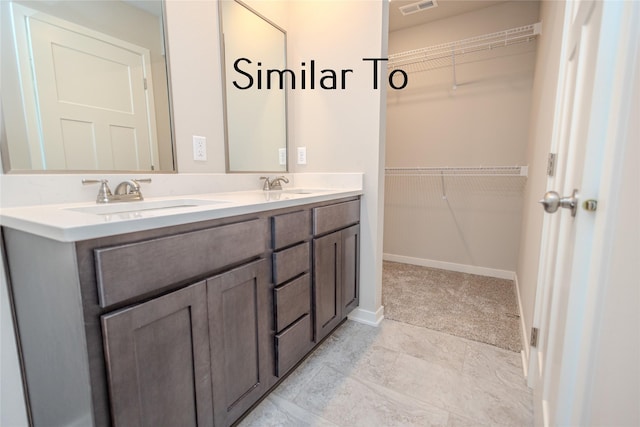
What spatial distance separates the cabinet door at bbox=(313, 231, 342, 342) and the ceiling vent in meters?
2.15

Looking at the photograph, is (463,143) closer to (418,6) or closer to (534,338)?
(418,6)

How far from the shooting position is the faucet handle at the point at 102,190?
111 cm

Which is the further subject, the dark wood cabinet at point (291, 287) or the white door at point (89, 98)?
the dark wood cabinet at point (291, 287)

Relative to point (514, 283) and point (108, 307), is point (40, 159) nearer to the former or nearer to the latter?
point (108, 307)

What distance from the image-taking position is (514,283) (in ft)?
8.57

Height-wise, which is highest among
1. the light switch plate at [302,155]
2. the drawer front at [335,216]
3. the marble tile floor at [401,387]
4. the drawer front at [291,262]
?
the light switch plate at [302,155]

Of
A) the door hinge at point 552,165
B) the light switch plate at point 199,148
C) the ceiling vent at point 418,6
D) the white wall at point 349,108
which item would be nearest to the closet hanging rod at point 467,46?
the ceiling vent at point 418,6

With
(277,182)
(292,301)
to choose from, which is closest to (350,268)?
(292,301)

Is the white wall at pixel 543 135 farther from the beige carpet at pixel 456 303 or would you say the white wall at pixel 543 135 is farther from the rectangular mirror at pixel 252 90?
the rectangular mirror at pixel 252 90

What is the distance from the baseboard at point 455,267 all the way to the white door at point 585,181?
6.44ft

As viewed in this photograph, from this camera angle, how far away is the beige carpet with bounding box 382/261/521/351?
188cm

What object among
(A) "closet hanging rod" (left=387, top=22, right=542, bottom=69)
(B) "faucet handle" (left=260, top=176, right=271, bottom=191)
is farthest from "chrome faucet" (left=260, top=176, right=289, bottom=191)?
(A) "closet hanging rod" (left=387, top=22, right=542, bottom=69)

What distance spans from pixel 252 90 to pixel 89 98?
0.94 m

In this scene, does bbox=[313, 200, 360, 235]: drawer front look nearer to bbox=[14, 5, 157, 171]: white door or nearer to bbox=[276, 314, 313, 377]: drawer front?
bbox=[276, 314, 313, 377]: drawer front
